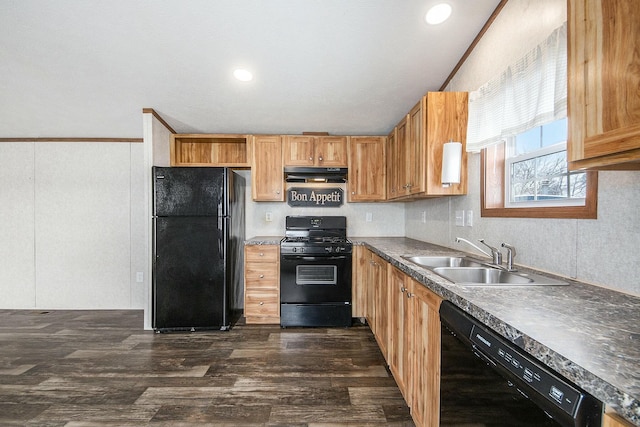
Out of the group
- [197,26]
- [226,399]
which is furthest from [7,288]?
[197,26]

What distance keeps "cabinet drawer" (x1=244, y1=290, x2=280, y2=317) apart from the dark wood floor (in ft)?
0.54

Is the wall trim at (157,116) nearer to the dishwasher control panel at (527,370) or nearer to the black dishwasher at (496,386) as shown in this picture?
the black dishwasher at (496,386)

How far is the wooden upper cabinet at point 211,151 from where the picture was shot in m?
3.39

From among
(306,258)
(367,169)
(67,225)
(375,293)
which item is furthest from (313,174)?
(67,225)

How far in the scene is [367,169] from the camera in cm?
335

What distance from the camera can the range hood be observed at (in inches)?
127

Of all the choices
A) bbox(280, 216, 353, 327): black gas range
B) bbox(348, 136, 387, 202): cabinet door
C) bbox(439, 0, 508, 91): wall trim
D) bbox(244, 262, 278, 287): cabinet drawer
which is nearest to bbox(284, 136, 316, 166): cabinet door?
bbox(348, 136, 387, 202): cabinet door

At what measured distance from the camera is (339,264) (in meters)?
2.94

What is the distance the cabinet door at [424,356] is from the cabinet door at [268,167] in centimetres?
218

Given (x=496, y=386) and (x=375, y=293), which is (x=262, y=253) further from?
(x=496, y=386)

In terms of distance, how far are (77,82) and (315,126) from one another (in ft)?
7.35

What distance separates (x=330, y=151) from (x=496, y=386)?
2.87 m

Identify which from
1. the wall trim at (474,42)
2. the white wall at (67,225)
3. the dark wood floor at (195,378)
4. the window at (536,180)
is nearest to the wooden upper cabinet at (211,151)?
the white wall at (67,225)

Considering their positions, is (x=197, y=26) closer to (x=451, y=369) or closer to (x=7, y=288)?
(x=451, y=369)
